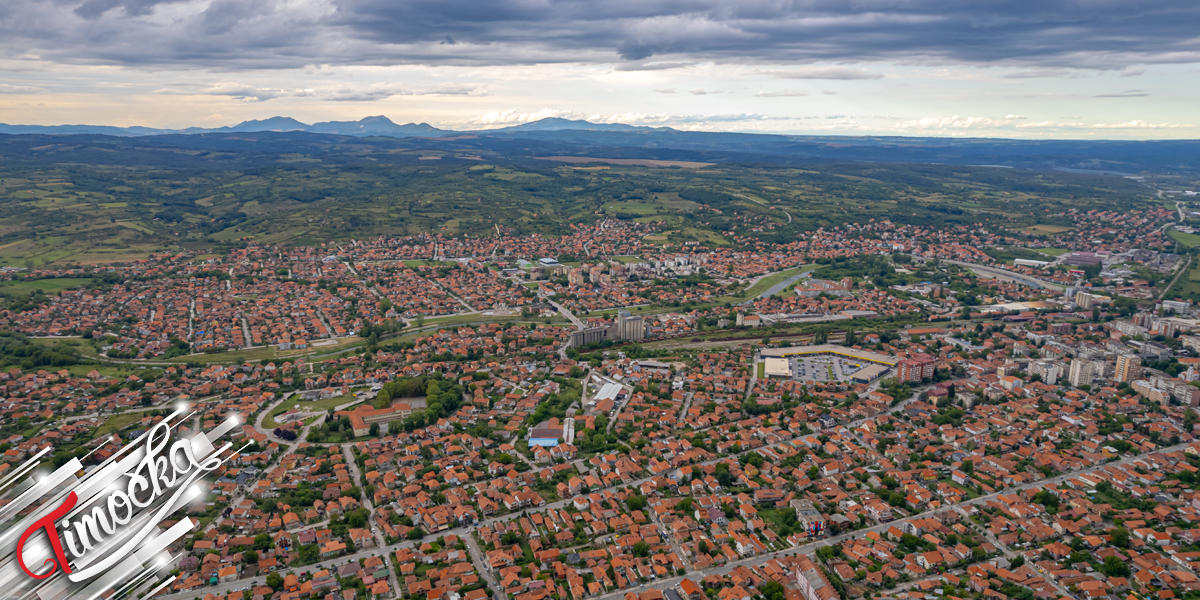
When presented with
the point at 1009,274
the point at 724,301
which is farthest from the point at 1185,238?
the point at 724,301

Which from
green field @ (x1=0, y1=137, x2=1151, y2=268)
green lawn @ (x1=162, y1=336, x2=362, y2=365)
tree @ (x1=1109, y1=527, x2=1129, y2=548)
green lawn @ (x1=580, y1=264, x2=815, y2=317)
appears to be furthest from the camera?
green field @ (x1=0, y1=137, x2=1151, y2=268)

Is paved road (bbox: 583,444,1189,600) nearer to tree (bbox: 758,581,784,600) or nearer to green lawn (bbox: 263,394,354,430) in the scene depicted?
tree (bbox: 758,581,784,600)

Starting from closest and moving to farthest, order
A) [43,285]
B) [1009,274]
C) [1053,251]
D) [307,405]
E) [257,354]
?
[307,405] < [257,354] < [43,285] < [1009,274] < [1053,251]

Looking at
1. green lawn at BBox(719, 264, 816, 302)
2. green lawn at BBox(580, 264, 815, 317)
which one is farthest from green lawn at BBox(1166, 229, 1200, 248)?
green lawn at BBox(580, 264, 815, 317)

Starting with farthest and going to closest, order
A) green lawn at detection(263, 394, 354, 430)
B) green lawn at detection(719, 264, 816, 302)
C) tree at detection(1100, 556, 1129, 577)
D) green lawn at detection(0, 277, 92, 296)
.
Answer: green lawn at detection(719, 264, 816, 302) < green lawn at detection(0, 277, 92, 296) < green lawn at detection(263, 394, 354, 430) < tree at detection(1100, 556, 1129, 577)

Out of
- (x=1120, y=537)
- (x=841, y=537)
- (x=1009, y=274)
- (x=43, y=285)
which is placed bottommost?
(x=841, y=537)

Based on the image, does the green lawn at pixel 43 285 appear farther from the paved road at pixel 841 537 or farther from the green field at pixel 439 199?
the paved road at pixel 841 537

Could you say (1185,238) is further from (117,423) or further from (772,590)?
(117,423)

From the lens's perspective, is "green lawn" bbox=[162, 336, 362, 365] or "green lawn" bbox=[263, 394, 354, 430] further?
"green lawn" bbox=[162, 336, 362, 365]

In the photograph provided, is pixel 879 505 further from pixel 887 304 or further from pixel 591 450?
pixel 887 304

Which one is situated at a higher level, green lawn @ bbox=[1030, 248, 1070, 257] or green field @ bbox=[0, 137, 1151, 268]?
green field @ bbox=[0, 137, 1151, 268]

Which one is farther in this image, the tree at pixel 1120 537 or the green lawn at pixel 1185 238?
the green lawn at pixel 1185 238

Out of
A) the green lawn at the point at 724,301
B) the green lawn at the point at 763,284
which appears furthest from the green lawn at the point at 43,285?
the green lawn at the point at 763,284

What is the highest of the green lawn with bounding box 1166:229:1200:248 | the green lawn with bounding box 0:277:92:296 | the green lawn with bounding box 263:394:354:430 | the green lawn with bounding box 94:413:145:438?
the green lawn with bounding box 1166:229:1200:248
